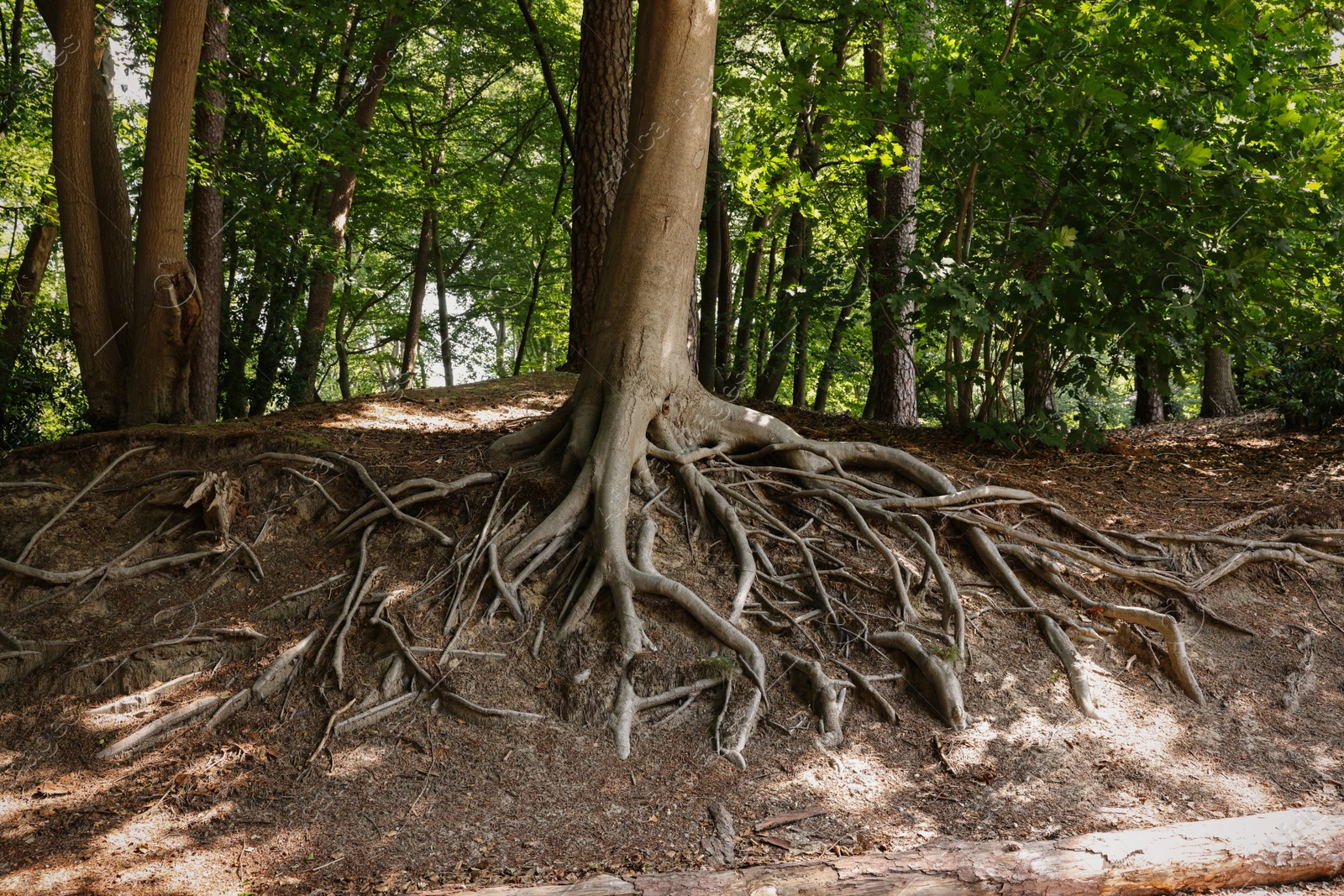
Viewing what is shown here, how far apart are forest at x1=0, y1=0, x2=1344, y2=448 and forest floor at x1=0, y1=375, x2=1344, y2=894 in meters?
1.51

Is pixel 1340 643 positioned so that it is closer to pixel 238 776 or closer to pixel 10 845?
pixel 238 776

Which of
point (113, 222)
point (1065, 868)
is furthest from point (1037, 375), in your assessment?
point (113, 222)

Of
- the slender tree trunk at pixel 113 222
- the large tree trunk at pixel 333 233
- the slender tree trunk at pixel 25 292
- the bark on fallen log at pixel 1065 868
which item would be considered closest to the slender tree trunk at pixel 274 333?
the large tree trunk at pixel 333 233

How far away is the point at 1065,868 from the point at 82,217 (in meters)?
7.97

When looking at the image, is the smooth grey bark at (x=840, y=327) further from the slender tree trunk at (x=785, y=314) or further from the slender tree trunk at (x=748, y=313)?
the slender tree trunk at (x=748, y=313)

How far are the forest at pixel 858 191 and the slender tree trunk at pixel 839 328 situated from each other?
0.10 m

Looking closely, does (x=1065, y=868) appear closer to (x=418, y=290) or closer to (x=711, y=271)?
(x=711, y=271)

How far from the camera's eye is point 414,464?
612cm

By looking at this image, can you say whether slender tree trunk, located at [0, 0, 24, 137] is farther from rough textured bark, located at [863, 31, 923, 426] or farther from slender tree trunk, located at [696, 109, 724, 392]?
rough textured bark, located at [863, 31, 923, 426]

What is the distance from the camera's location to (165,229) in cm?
677

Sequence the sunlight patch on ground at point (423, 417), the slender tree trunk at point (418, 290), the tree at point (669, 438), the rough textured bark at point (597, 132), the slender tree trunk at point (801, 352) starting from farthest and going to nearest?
the slender tree trunk at point (418, 290)
the slender tree trunk at point (801, 352)
the rough textured bark at point (597, 132)
the sunlight patch on ground at point (423, 417)
the tree at point (669, 438)

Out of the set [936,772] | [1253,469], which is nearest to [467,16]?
[1253,469]

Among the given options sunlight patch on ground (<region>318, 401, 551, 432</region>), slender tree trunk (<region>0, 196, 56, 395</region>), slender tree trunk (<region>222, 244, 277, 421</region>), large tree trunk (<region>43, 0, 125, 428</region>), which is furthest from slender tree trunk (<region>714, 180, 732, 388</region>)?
slender tree trunk (<region>0, 196, 56, 395</region>)

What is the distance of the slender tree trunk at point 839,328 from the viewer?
830cm
